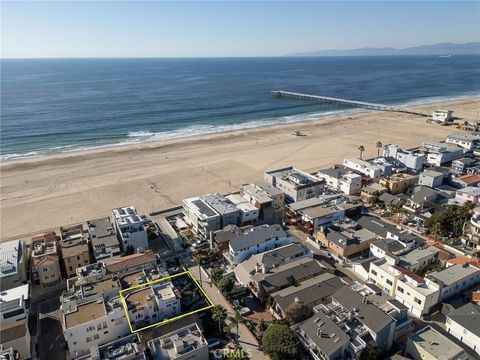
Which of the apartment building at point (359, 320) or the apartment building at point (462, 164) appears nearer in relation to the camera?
the apartment building at point (359, 320)

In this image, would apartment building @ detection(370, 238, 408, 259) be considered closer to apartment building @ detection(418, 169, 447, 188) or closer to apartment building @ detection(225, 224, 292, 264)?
apartment building @ detection(225, 224, 292, 264)

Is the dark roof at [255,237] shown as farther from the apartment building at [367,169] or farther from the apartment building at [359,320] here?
the apartment building at [367,169]

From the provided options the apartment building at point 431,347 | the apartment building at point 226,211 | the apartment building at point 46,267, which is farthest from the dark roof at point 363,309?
the apartment building at point 46,267

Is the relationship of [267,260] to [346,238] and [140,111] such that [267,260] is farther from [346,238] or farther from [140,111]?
[140,111]

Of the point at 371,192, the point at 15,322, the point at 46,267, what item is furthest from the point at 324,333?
the point at 371,192

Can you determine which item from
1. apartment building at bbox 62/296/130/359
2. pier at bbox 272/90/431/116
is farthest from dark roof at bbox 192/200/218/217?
pier at bbox 272/90/431/116

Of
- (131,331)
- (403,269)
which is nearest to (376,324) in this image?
(403,269)

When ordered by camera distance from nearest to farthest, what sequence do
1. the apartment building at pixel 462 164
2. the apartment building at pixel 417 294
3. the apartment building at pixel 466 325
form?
the apartment building at pixel 466 325, the apartment building at pixel 417 294, the apartment building at pixel 462 164
